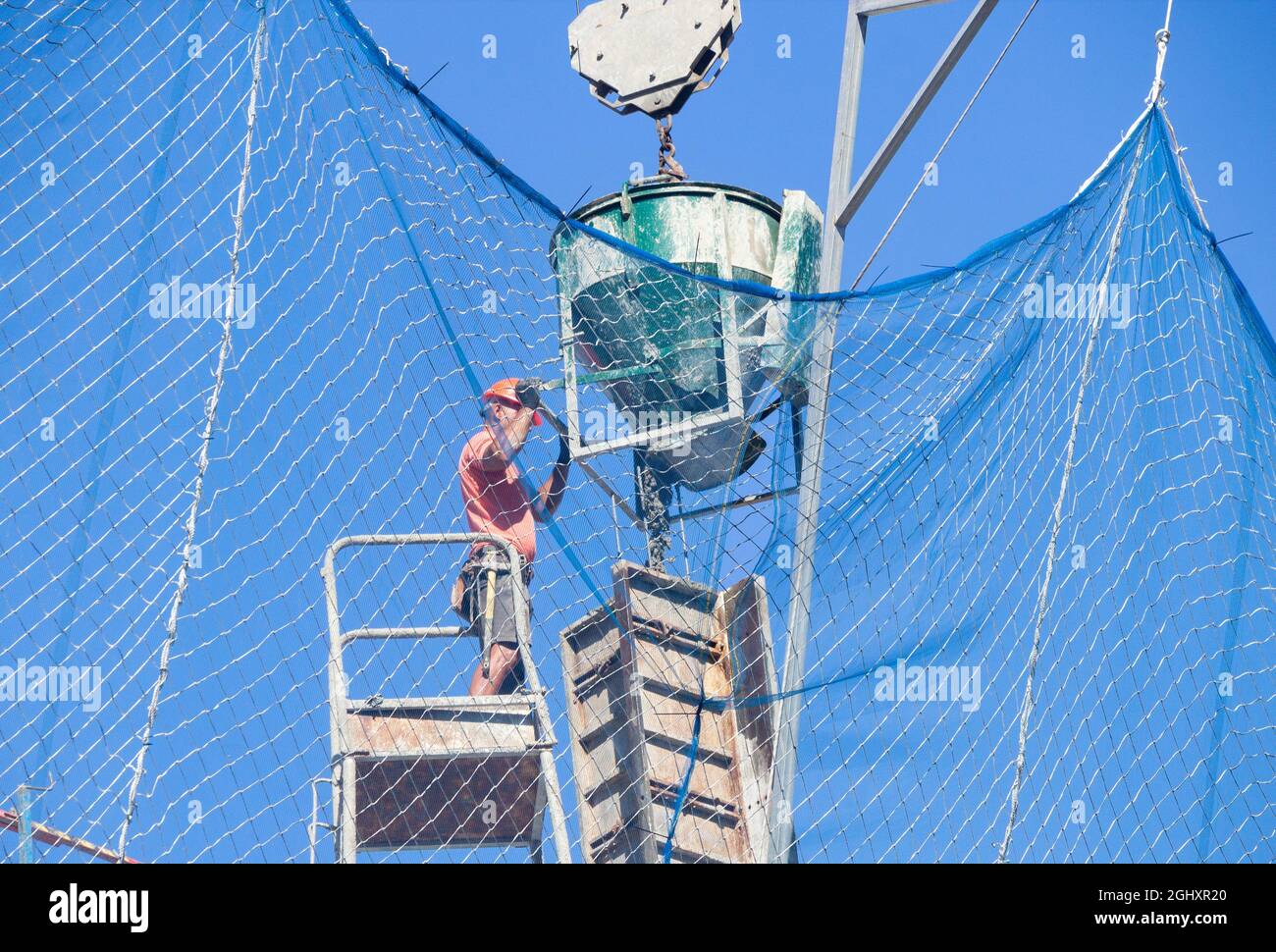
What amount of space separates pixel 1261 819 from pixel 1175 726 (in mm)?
505

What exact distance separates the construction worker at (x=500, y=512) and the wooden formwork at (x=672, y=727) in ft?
1.23

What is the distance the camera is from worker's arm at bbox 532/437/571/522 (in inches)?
332

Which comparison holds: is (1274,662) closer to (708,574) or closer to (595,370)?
(708,574)

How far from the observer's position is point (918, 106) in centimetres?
913

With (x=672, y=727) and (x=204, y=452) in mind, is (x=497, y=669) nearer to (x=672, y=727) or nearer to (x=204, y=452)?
(x=672, y=727)

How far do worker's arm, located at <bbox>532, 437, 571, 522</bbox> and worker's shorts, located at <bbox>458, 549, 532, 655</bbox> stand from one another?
0.49 meters

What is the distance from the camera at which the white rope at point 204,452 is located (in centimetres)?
687

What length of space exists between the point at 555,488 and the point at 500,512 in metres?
0.39

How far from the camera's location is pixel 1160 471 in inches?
335

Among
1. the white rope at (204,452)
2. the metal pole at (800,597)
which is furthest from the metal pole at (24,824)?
the metal pole at (800,597)

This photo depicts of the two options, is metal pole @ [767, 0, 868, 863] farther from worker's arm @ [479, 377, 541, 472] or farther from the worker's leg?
the worker's leg

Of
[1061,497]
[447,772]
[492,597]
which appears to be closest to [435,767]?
[447,772]

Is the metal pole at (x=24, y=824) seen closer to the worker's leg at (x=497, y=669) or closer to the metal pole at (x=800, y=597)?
the worker's leg at (x=497, y=669)
